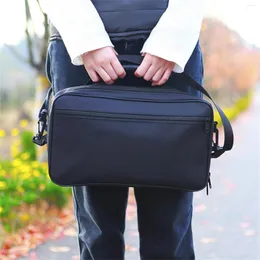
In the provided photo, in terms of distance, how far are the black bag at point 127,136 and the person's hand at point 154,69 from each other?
0.11 feet

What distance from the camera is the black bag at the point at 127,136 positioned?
130 cm

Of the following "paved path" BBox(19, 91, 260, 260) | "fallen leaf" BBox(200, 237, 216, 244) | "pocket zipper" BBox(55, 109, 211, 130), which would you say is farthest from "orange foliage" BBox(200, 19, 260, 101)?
"pocket zipper" BBox(55, 109, 211, 130)

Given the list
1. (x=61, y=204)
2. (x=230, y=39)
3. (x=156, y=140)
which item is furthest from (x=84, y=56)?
(x=230, y=39)

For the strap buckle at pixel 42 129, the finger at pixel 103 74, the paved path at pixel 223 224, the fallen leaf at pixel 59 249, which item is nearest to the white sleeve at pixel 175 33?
the finger at pixel 103 74

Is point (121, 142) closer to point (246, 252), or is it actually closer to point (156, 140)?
point (156, 140)

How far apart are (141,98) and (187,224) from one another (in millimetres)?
413

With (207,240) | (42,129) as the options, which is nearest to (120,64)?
(42,129)

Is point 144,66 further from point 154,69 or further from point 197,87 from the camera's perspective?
point 197,87

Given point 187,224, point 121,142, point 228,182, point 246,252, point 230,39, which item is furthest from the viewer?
point 230,39

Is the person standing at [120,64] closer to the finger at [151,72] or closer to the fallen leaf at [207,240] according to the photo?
the finger at [151,72]

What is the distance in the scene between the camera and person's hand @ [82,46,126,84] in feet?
4.25

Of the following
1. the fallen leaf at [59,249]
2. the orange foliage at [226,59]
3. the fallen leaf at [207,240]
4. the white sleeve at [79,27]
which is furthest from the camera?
the orange foliage at [226,59]

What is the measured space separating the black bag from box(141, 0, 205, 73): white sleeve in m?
0.07

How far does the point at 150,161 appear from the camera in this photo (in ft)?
4.28
